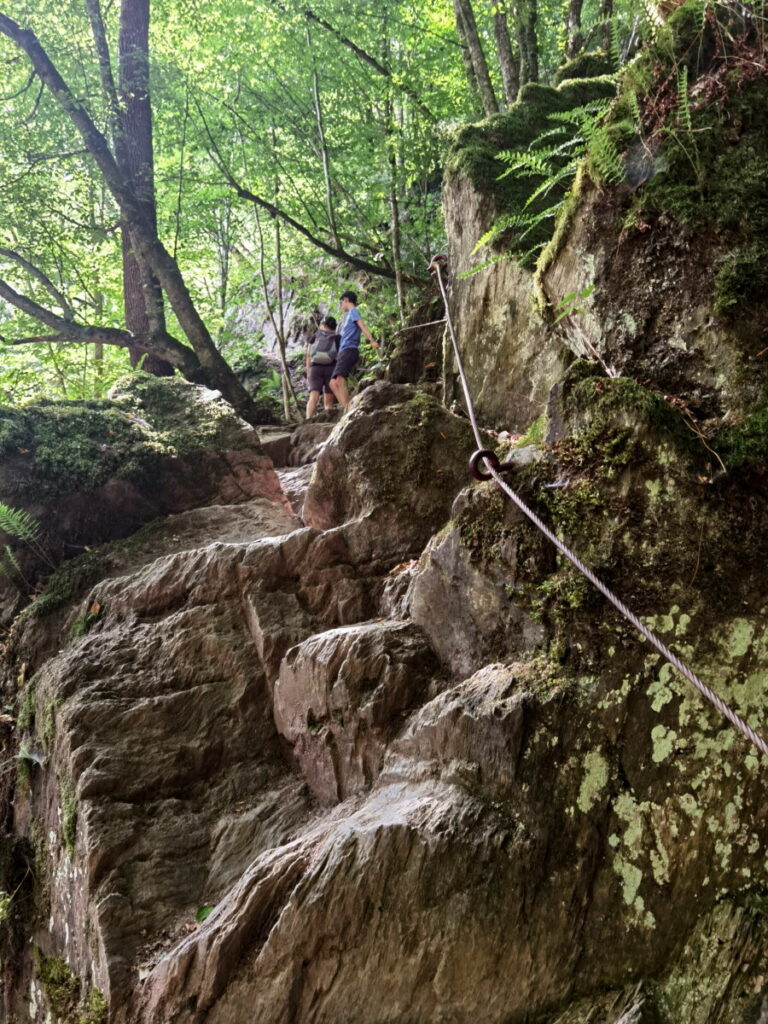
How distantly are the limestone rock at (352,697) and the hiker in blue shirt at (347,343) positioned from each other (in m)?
7.18

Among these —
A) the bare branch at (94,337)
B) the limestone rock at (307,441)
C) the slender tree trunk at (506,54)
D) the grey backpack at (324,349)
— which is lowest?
the limestone rock at (307,441)

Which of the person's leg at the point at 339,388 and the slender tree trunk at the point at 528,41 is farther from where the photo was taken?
the person's leg at the point at 339,388

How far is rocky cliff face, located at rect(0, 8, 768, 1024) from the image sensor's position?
266cm

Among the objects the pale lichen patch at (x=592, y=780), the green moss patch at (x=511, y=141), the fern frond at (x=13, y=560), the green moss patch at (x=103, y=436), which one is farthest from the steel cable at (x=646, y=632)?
the green moss patch at (x=103, y=436)

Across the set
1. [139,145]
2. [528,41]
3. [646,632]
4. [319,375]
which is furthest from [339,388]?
[646,632]

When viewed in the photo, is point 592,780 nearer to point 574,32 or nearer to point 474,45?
point 574,32

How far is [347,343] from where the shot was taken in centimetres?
1116

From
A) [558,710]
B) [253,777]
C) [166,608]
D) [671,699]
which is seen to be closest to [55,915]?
[253,777]

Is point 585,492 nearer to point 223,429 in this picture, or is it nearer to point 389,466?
point 389,466

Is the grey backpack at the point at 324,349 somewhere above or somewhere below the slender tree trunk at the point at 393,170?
below

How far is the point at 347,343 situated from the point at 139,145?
6.34 meters

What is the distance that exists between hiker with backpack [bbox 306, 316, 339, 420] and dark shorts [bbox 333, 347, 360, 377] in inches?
13.4

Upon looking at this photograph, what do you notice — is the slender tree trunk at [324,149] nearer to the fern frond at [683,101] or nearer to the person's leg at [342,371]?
the person's leg at [342,371]

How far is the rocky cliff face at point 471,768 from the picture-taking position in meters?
2.66
